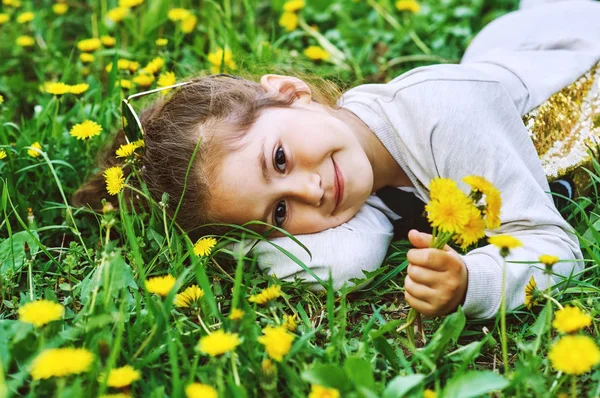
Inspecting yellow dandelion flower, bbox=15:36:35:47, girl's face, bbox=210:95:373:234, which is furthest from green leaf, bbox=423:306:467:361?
yellow dandelion flower, bbox=15:36:35:47

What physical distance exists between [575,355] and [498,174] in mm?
777

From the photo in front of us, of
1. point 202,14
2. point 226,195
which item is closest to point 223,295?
point 226,195

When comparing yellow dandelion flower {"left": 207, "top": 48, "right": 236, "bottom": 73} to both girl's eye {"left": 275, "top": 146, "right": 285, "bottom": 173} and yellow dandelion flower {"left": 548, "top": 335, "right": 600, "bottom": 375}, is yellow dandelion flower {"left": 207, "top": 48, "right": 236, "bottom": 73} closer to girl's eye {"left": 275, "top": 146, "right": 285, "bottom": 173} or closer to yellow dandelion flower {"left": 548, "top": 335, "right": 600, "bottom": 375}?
girl's eye {"left": 275, "top": 146, "right": 285, "bottom": 173}

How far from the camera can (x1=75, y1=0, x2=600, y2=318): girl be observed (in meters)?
1.74

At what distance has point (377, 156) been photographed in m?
2.02

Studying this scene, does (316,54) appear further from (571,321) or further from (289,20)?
(571,321)

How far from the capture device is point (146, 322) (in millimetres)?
1436

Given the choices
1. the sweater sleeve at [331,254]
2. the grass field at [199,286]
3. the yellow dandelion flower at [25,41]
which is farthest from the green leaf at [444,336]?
the yellow dandelion flower at [25,41]

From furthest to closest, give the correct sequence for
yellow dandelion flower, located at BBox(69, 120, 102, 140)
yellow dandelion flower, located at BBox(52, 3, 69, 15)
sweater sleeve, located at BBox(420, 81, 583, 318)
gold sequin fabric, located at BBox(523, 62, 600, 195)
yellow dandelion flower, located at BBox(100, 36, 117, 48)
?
yellow dandelion flower, located at BBox(52, 3, 69, 15), yellow dandelion flower, located at BBox(100, 36, 117, 48), gold sequin fabric, located at BBox(523, 62, 600, 195), yellow dandelion flower, located at BBox(69, 120, 102, 140), sweater sleeve, located at BBox(420, 81, 583, 318)

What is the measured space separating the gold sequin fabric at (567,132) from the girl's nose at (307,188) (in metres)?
0.72

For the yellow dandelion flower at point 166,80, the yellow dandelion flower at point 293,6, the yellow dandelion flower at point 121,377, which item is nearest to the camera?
the yellow dandelion flower at point 121,377

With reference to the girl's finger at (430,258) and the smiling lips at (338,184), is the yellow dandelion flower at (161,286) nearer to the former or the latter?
the girl's finger at (430,258)

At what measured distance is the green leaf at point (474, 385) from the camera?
1.17 meters

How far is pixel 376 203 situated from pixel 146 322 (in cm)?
85
